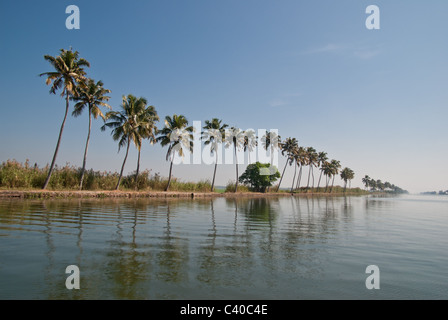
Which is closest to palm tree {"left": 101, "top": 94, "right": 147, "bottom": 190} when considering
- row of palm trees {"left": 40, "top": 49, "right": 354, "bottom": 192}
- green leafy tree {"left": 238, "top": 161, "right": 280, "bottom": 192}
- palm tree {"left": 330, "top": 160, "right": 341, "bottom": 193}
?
row of palm trees {"left": 40, "top": 49, "right": 354, "bottom": 192}

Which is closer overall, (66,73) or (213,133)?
(66,73)

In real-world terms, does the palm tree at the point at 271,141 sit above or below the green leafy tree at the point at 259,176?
above

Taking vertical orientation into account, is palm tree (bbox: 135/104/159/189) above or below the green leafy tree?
Result: above

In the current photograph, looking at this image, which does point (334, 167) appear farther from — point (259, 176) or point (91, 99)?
point (91, 99)

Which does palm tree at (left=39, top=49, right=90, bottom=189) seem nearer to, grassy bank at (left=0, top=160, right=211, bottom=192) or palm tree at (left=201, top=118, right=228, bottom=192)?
grassy bank at (left=0, top=160, right=211, bottom=192)

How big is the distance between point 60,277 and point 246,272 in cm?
381

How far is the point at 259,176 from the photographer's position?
69.6m

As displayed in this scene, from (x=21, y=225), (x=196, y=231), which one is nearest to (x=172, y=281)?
(x=196, y=231)

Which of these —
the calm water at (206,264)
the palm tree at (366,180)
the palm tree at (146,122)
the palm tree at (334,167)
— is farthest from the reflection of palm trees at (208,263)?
the palm tree at (366,180)

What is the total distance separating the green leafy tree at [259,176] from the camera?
6962 centimetres

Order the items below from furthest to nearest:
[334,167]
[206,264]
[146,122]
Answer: [334,167] → [146,122] → [206,264]

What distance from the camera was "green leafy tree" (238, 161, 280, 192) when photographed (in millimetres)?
69625

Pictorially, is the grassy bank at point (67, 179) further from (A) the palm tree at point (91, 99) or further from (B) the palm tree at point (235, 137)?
(B) the palm tree at point (235, 137)

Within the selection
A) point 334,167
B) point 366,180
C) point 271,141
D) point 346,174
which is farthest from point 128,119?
point 366,180
